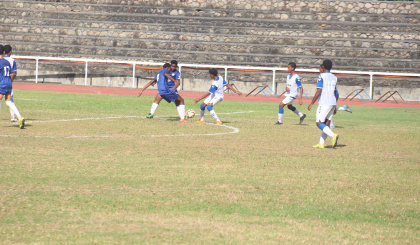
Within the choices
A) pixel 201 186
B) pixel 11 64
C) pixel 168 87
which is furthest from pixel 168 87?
pixel 201 186

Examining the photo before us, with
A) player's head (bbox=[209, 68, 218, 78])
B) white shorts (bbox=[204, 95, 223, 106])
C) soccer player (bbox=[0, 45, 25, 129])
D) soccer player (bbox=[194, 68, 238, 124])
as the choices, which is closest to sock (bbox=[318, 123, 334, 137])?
soccer player (bbox=[194, 68, 238, 124])

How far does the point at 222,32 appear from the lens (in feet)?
123

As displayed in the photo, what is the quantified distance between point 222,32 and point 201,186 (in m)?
30.3

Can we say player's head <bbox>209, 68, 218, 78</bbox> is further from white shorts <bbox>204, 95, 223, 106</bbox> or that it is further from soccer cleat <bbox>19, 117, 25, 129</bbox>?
soccer cleat <bbox>19, 117, 25, 129</bbox>

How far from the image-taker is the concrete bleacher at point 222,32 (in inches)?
1404

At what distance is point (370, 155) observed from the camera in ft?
37.9

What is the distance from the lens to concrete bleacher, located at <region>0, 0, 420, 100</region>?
35.7 meters

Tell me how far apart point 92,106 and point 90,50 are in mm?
16648

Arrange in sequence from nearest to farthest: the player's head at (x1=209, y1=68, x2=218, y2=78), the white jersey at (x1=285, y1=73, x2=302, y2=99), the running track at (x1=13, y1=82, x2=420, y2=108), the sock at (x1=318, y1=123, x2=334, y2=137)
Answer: the sock at (x1=318, y1=123, x2=334, y2=137) → the player's head at (x1=209, y1=68, x2=218, y2=78) → the white jersey at (x1=285, y1=73, x2=302, y2=99) → the running track at (x1=13, y1=82, x2=420, y2=108)

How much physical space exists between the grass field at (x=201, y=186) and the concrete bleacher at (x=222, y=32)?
69.0 ft

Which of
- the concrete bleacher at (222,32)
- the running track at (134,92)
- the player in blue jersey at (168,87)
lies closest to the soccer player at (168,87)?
the player in blue jersey at (168,87)

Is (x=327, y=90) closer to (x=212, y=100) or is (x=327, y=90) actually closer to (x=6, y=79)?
(x=212, y=100)

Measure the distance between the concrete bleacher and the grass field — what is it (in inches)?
828

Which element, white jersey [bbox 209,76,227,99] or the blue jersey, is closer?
the blue jersey
